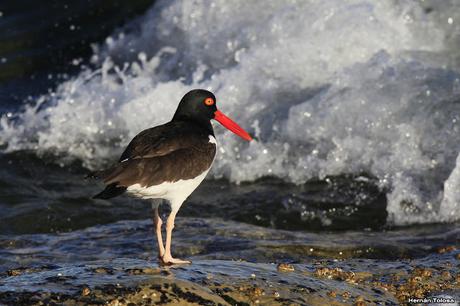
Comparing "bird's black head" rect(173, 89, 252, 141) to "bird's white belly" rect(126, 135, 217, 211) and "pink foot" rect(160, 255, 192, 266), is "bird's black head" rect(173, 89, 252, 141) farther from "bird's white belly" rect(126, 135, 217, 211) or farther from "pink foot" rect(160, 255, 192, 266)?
"pink foot" rect(160, 255, 192, 266)

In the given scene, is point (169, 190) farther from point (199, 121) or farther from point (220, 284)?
point (199, 121)

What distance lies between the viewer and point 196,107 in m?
5.59

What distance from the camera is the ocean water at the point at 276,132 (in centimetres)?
678

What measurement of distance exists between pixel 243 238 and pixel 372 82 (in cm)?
337

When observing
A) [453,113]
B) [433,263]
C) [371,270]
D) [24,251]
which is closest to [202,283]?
[371,270]

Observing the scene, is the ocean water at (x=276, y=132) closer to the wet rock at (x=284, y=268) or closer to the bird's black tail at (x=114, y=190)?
the wet rock at (x=284, y=268)

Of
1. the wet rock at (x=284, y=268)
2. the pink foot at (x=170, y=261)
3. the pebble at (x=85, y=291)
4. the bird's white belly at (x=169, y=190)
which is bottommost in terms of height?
the wet rock at (x=284, y=268)

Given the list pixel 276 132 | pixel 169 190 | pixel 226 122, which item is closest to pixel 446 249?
pixel 226 122

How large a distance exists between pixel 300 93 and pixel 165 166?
5.04 meters

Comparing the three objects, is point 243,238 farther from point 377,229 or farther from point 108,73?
point 108,73

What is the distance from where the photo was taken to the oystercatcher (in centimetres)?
448

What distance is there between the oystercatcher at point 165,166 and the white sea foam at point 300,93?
111 inches

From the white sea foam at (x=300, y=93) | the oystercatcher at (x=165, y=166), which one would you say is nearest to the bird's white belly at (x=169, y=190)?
the oystercatcher at (x=165, y=166)

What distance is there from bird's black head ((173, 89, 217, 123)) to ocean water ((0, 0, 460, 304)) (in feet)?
3.41
